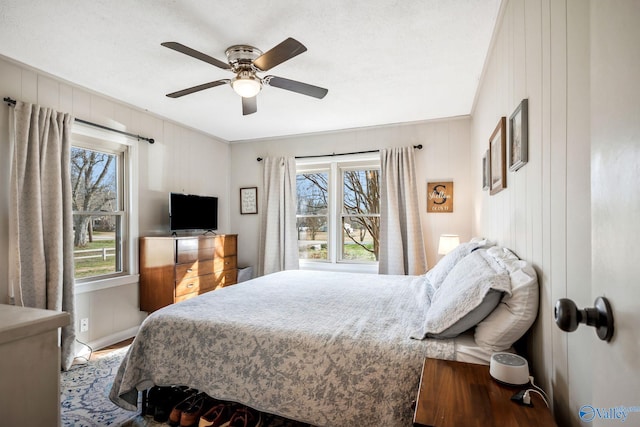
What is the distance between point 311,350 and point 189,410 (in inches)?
37.1

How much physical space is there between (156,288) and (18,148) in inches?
69.5

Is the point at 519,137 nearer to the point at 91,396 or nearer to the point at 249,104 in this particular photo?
the point at 249,104

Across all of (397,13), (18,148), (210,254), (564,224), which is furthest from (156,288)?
(564,224)

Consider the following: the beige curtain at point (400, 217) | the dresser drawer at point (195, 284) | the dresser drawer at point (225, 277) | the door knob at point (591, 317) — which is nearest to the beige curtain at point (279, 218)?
the dresser drawer at point (225, 277)

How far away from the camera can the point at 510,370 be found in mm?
1137

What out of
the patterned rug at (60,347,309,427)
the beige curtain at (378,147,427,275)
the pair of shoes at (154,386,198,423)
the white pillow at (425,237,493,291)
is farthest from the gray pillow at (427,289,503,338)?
the beige curtain at (378,147,427,275)

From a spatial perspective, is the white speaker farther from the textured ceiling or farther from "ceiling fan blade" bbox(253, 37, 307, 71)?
the textured ceiling

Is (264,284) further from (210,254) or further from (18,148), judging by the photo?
(18,148)

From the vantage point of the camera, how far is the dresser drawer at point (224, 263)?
4109 mm

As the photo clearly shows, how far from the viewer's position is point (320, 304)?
2.16 metres

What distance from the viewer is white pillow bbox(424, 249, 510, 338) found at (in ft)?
4.54

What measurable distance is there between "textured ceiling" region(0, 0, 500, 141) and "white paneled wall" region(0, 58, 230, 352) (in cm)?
15

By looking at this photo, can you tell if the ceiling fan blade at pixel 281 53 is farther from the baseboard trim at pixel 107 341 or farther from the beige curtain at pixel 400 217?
the baseboard trim at pixel 107 341

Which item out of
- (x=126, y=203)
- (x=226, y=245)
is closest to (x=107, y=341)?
(x=126, y=203)
